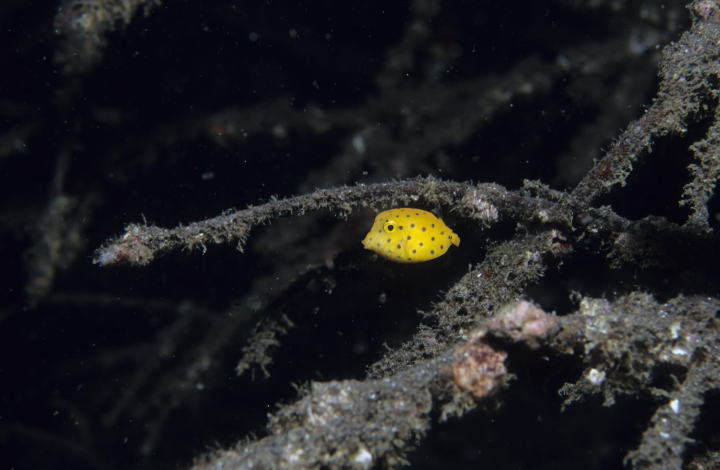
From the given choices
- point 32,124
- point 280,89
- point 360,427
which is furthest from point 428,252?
point 32,124

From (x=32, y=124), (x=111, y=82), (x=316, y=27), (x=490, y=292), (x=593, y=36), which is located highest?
(x=593, y=36)

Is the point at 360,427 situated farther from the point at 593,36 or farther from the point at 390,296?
the point at 593,36

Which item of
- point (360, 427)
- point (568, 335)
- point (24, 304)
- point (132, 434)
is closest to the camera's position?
point (360, 427)

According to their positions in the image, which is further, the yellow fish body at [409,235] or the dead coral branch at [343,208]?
the yellow fish body at [409,235]

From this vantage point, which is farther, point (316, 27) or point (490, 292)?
point (316, 27)

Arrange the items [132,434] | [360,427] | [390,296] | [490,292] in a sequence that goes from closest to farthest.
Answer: [360,427] → [490,292] → [390,296] → [132,434]

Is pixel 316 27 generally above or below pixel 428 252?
above

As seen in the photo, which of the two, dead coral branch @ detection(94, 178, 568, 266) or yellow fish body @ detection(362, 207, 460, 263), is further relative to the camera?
yellow fish body @ detection(362, 207, 460, 263)
